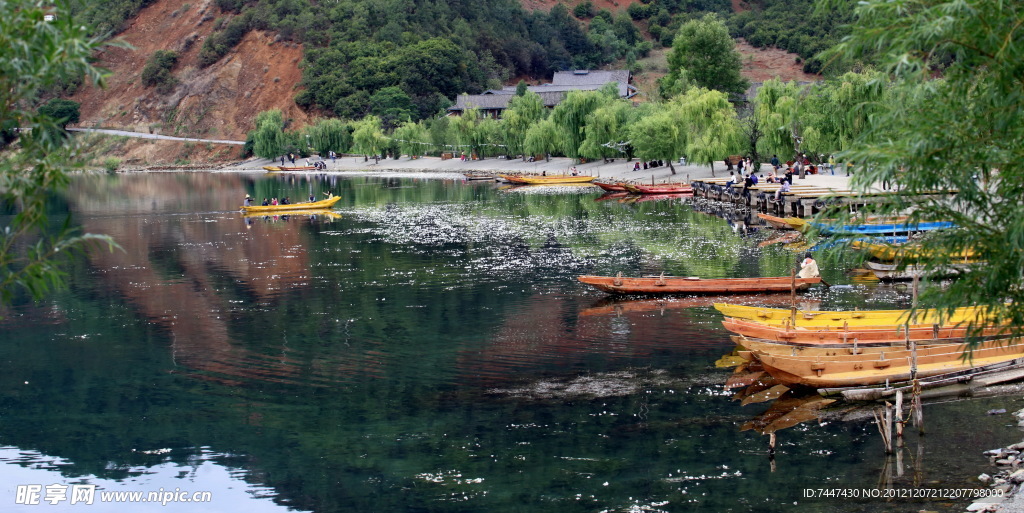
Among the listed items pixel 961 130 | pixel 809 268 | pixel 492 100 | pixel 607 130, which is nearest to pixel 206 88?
pixel 492 100

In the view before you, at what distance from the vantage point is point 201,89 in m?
174

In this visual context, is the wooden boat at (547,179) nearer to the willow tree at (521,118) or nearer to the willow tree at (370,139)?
the willow tree at (521,118)

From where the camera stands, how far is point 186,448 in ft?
69.7

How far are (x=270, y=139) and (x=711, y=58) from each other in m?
66.8

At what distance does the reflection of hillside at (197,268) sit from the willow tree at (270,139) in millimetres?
60397

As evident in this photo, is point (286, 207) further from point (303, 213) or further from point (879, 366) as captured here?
point (879, 366)

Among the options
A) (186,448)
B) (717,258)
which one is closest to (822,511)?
(186,448)

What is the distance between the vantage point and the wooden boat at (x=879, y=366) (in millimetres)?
21656

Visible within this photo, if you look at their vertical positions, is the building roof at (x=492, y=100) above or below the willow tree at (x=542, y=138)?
above

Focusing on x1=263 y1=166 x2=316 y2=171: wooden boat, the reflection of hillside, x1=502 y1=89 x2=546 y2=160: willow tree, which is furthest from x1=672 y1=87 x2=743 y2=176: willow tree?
x1=263 y1=166 x2=316 y2=171: wooden boat

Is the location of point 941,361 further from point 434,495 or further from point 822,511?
point 434,495

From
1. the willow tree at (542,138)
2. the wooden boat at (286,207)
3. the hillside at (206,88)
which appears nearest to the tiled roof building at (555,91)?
the hillside at (206,88)

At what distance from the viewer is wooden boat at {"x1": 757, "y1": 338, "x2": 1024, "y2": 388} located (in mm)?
21656

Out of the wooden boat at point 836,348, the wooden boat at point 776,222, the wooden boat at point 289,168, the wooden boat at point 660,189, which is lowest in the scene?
the wooden boat at point 836,348
